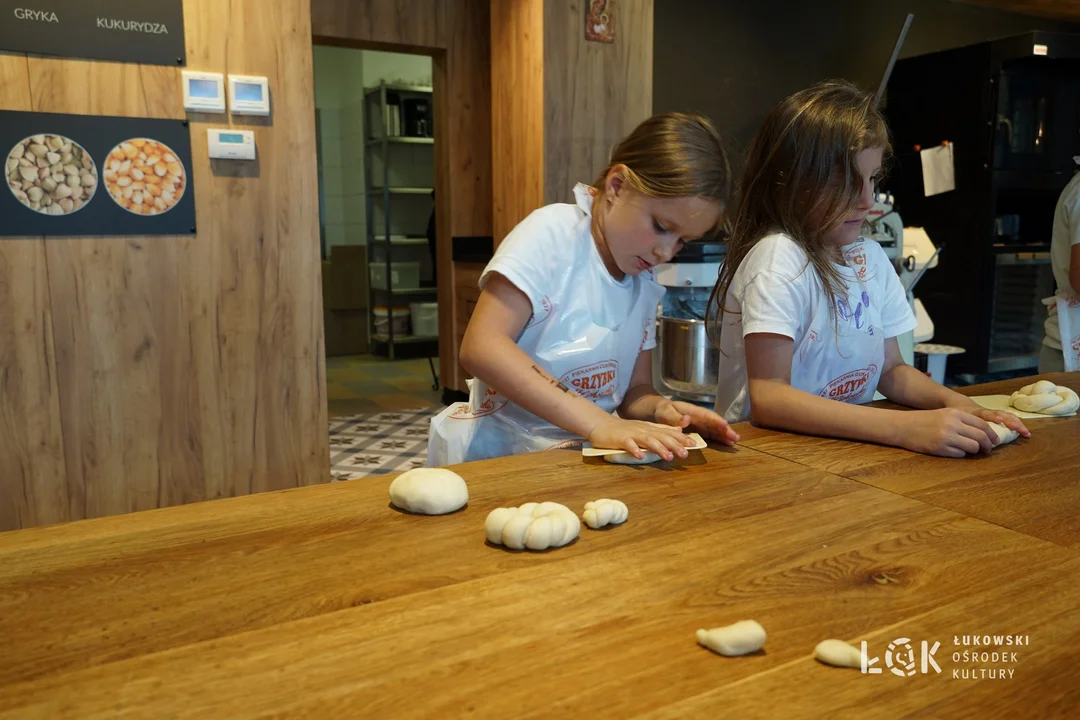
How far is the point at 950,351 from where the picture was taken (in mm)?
3676

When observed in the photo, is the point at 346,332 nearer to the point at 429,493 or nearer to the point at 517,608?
the point at 429,493

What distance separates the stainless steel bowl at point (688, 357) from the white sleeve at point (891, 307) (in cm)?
133

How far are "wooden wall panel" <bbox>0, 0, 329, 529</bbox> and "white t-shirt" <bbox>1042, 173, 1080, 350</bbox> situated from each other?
2.22 metres

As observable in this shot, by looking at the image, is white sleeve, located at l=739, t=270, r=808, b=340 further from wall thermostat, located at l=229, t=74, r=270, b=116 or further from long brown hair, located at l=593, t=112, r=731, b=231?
wall thermostat, located at l=229, t=74, r=270, b=116

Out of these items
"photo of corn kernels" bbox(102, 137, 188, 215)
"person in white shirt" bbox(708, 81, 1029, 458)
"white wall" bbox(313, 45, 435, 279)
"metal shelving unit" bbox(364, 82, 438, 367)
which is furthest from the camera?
"white wall" bbox(313, 45, 435, 279)

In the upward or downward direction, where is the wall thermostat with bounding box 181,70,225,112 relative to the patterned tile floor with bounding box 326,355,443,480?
upward

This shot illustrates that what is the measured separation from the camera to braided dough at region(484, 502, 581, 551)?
2.35ft

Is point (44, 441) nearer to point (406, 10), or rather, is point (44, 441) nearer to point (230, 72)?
point (230, 72)

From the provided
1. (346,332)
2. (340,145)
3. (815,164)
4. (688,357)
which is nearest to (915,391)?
(815,164)

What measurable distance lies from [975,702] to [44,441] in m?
2.31

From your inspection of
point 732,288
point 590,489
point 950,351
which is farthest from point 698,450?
point 950,351

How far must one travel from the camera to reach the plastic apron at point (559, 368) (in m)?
1.29

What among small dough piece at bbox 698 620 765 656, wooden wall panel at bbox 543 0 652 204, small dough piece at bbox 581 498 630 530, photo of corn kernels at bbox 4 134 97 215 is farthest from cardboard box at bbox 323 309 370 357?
small dough piece at bbox 698 620 765 656

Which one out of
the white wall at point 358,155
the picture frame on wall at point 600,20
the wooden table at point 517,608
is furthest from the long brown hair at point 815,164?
the white wall at point 358,155
